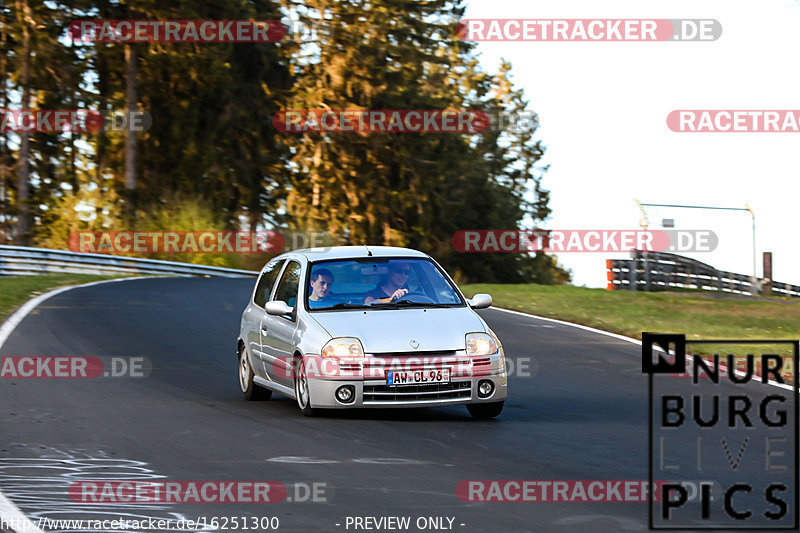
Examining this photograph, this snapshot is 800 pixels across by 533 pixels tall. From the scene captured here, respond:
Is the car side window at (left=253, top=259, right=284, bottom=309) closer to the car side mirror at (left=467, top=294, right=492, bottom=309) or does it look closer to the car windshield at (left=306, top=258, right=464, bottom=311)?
the car windshield at (left=306, top=258, right=464, bottom=311)

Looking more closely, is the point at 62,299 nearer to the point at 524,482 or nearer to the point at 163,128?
the point at 524,482

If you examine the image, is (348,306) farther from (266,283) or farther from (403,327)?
(266,283)

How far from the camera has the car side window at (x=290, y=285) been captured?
11.8m

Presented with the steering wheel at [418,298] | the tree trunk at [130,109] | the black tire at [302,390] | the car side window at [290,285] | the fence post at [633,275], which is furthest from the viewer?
the tree trunk at [130,109]

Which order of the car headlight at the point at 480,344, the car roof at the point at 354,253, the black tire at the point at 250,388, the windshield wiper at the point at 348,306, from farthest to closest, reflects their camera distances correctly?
the black tire at the point at 250,388 < the car roof at the point at 354,253 < the windshield wiper at the point at 348,306 < the car headlight at the point at 480,344

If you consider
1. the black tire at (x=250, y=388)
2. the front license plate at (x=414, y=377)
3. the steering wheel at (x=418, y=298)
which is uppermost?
the steering wheel at (x=418, y=298)

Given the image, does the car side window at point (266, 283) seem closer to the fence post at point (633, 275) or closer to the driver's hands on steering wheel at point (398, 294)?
the driver's hands on steering wheel at point (398, 294)

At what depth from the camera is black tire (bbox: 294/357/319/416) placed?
10727 millimetres

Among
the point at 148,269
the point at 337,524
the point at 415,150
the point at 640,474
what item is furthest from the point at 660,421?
the point at 415,150

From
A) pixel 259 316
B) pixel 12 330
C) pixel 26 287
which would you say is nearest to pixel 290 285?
pixel 259 316

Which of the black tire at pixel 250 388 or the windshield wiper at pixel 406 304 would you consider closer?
the windshield wiper at pixel 406 304

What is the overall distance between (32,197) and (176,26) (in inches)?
351

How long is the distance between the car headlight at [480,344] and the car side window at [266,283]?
2757 mm

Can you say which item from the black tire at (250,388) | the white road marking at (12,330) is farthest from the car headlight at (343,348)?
the white road marking at (12,330)
